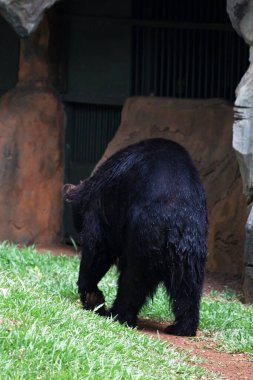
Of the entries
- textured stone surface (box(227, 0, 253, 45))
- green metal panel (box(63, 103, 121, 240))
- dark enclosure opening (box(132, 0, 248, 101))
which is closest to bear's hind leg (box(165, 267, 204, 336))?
textured stone surface (box(227, 0, 253, 45))

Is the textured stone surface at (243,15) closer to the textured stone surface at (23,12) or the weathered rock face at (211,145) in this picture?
the textured stone surface at (23,12)

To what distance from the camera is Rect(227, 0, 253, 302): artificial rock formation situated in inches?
342

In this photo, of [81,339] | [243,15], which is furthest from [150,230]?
[243,15]

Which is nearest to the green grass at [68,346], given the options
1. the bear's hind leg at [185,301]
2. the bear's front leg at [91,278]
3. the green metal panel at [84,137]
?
the bear's front leg at [91,278]

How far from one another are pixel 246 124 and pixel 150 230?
2314 mm

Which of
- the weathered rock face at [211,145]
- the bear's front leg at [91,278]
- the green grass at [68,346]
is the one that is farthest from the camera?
the weathered rock face at [211,145]

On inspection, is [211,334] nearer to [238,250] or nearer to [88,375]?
[88,375]

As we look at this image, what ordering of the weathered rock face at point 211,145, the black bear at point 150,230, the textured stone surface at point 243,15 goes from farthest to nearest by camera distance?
the weathered rock face at point 211,145 < the textured stone surface at point 243,15 < the black bear at point 150,230

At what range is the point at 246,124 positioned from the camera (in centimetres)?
870

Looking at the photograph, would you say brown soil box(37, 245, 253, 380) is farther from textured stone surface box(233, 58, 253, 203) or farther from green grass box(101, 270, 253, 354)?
textured stone surface box(233, 58, 253, 203)

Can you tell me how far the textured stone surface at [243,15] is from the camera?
8883 mm

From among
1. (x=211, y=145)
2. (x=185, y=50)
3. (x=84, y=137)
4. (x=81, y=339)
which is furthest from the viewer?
(x=84, y=137)

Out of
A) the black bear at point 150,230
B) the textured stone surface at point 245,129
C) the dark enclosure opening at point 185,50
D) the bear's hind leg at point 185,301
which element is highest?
the dark enclosure opening at point 185,50

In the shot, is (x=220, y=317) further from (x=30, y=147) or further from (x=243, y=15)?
(x=30, y=147)
